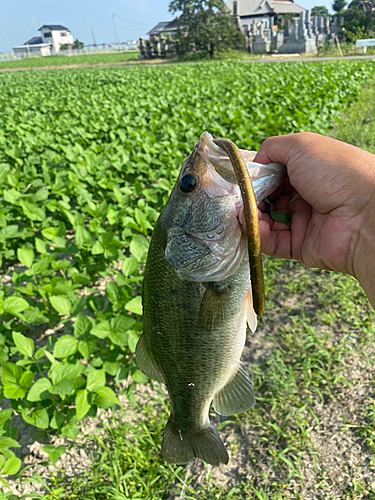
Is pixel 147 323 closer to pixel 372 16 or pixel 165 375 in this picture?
pixel 165 375

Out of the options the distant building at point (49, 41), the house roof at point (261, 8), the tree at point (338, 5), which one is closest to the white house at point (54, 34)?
the distant building at point (49, 41)

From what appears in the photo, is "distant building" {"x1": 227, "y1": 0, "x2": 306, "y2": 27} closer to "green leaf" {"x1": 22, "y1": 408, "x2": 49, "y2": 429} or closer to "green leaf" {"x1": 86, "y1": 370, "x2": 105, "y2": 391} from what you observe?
"green leaf" {"x1": 86, "y1": 370, "x2": 105, "y2": 391}

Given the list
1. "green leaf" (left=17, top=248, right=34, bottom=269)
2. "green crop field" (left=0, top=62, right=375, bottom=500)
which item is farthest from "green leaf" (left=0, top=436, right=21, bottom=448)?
"green leaf" (left=17, top=248, right=34, bottom=269)

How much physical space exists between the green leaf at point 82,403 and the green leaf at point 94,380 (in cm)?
4

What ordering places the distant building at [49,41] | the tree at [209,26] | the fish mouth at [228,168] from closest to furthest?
the fish mouth at [228,168]
the tree at [209,26]
the distant building at [49,41]

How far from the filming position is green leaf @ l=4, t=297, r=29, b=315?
267 cm

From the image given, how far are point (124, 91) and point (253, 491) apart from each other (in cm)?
1518

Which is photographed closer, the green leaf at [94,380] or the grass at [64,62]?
the green leaf at [94,380]

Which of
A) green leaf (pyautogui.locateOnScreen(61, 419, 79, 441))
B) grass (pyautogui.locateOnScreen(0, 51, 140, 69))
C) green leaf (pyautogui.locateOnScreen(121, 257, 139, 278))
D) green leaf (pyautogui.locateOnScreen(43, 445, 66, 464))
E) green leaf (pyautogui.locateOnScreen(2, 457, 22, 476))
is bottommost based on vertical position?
green leaf (pyautogui.locateOnScreen(43, 445, 66, 464))

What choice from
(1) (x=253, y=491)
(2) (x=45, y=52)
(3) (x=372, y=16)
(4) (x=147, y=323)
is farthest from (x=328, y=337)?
(2) (x=45, y=52)

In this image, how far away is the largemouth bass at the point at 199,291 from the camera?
1321mm

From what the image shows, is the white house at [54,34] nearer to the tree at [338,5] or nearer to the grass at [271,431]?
the tree at [338,5]

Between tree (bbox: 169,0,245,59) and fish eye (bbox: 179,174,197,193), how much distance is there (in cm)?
4770

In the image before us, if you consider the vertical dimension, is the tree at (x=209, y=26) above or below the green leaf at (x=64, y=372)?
above
